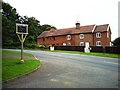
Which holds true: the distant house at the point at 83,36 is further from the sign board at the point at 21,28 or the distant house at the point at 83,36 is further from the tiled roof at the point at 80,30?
the sign board at the point at 21,28

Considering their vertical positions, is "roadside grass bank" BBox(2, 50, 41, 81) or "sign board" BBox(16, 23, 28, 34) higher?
"sign board" BBox(16, 23, 28, 34)

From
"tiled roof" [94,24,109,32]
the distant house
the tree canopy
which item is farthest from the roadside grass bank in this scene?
the tree canopy

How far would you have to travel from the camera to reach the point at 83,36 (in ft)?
168

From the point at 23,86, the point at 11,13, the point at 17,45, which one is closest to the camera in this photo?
the point at 23,86

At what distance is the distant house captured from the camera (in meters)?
47.7

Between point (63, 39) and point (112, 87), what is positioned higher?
point (63, 39)

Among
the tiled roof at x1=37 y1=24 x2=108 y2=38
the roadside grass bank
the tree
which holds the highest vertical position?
the tiled roof at x1=37 y1=24 x2=108 y2=38

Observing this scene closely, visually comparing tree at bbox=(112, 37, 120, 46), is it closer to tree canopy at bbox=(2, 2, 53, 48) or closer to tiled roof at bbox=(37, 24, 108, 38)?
tiled roof at bbox=(37, 24, 108, 38)

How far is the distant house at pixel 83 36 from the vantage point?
47.7m

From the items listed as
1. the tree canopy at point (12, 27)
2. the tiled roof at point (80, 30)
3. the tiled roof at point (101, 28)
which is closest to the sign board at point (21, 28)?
the tiled roof at point (101, 28)

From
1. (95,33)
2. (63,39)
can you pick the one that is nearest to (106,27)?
(95,33)

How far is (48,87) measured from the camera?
7.52 metres

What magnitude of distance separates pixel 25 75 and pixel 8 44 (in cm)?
5332

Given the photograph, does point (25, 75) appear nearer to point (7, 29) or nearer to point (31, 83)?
point (31, 83)
